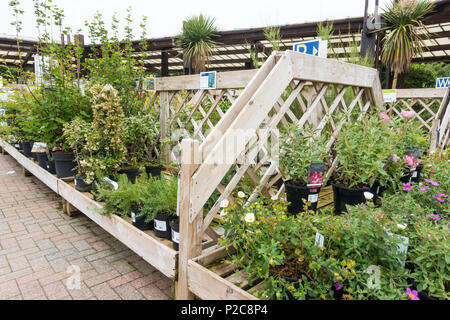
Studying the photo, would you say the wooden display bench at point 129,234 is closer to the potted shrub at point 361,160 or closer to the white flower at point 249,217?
the white flower at point 249,217

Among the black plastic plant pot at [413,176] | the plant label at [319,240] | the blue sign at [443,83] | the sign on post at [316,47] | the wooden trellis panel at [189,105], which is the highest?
the blue sign at [443,83]

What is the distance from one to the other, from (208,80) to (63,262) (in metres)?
1.85

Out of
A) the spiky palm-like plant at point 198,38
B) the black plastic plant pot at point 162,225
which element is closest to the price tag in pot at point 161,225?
the black plastic plant pot at point 162,225

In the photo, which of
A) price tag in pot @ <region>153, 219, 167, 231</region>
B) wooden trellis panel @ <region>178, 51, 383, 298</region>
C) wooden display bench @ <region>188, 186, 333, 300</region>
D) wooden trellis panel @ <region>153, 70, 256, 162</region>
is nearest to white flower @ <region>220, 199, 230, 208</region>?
wooden trellis panel @ <region>178, 51, 383, 298</region>

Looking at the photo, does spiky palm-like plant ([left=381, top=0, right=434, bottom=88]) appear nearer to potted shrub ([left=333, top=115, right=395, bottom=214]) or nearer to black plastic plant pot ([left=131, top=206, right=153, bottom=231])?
potted shrub ([left=333, top=115, right=395, bottom=214])

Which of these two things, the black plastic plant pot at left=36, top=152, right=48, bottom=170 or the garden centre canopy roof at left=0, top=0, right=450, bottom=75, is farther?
the garden centre canopy roof at left=0, top=0, right=450, bottom=75

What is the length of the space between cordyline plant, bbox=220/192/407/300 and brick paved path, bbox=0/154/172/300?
86 centimetres

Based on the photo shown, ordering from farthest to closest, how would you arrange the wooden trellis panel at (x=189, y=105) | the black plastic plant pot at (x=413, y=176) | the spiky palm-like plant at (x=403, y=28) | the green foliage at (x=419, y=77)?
the green foliage at (x=419, y=77) → the spiky palm-like plant at (x=403, y=28) → the wooden trellis panel at (x=189, y=105) → the black plastic plant pot at (x=413, y=176)

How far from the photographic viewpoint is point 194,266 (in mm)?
1391

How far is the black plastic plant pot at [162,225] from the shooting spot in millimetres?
1728

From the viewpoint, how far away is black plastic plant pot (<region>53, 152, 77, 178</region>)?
9.45 ft

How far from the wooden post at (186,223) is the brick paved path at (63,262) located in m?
0.39

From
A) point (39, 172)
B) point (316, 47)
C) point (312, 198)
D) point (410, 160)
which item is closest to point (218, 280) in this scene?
point (312, 198)
